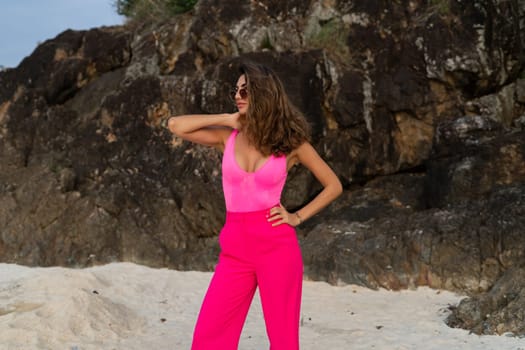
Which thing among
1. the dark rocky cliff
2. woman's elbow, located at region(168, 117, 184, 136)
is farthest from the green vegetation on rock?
woman's elbow, located at region(168, 117, 184, 136)

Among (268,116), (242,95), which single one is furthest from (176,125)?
(268,116)

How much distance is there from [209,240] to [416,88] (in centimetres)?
412

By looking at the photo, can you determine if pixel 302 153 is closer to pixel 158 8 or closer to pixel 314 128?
pixel 314 128

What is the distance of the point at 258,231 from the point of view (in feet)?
9.17

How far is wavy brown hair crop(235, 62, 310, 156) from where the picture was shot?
2.83 meters

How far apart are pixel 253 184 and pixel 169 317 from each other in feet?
12.2

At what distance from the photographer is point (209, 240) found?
9.35 metres

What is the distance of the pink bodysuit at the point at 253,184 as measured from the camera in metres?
2.84

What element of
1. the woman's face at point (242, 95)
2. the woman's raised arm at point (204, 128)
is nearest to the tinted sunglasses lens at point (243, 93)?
the woman's face at point (242, 95)

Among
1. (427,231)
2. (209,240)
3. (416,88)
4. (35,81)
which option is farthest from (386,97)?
(35,81)

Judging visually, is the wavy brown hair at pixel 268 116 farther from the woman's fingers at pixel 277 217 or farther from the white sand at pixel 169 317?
the white sand at pixel 169 317

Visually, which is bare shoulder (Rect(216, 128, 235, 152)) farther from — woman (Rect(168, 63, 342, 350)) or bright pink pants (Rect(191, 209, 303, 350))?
bright pink pants (Rect(191, 209, 303, 350))

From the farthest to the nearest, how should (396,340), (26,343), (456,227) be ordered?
(456,227), (396,340), (26,343)

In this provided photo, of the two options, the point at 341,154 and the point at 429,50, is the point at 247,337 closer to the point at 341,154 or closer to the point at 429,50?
the point at 341,154
